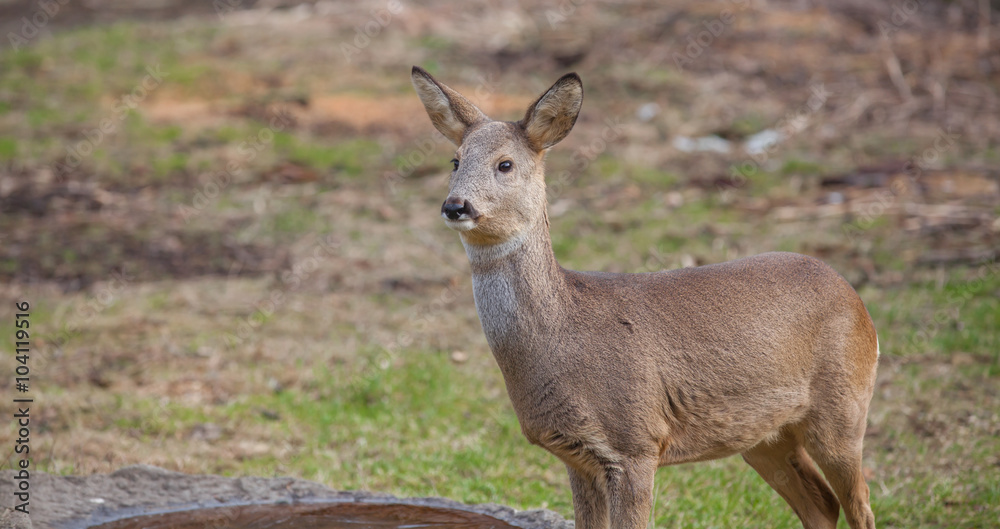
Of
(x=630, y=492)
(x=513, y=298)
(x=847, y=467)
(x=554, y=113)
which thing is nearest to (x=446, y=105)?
(x=554, y=113)

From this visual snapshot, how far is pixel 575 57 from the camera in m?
16.1

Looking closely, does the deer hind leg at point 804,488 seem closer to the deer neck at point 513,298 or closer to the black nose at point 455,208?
the deer neck at point 513,298

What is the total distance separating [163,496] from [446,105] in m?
2.55

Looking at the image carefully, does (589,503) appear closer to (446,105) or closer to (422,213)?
(446,105)

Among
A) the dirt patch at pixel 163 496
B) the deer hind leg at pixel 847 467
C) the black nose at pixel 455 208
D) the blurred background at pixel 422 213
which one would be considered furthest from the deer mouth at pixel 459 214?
the blurred background at pixel 422 213

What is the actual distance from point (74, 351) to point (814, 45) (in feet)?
41.3

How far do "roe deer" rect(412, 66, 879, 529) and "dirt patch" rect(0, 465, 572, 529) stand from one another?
90 centimetres

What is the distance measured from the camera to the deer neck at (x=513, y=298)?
4.20m

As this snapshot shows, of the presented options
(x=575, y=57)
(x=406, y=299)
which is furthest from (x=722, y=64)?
(x=406, y=299)

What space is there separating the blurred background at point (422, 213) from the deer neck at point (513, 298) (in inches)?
66.6

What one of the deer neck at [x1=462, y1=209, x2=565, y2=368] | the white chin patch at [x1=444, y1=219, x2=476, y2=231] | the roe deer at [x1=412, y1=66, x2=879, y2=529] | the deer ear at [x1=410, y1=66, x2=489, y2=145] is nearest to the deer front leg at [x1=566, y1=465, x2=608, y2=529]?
the roe deer at [x1=412, y1=66, x2=879, y2=529]

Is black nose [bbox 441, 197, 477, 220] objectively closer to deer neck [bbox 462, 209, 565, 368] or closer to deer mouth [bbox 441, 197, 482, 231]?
deer mouth [bbox 441, 197, 482, 231]

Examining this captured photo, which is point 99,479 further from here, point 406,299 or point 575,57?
point 575,57

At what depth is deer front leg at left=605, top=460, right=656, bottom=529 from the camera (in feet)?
13.2
